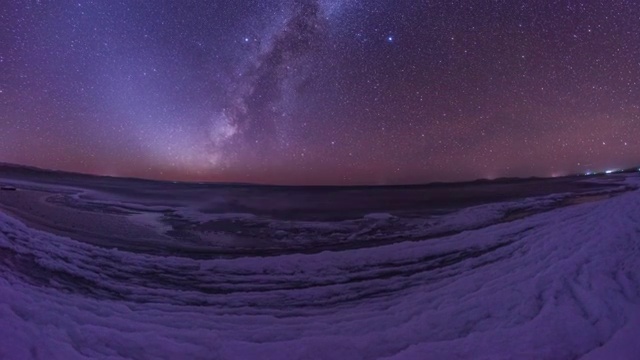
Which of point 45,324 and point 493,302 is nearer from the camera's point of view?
point 45,324

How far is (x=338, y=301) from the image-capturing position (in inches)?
211

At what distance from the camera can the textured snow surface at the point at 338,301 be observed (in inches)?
138

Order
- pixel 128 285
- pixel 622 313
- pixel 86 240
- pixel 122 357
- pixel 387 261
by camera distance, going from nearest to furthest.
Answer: pixel 122 357 < pixel 622 313 < pixel 128 285 < pixel 387 261 < pixel 86 240

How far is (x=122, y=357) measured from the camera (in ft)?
11.2

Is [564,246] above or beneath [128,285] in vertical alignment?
above

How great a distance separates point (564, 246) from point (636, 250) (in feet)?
4.07

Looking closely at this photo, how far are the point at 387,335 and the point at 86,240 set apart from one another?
7.65 metres

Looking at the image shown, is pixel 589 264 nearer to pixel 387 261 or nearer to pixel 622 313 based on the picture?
pixel 622 313

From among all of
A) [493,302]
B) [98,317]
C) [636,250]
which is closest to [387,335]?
[493,302]

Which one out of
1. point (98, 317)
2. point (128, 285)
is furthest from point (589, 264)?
point (128, 285)

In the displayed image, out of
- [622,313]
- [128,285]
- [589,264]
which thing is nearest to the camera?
[622,313]

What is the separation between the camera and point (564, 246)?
6.50m

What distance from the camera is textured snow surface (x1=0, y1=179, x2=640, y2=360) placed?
11.5 feet

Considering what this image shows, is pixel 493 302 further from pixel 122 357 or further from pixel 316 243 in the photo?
pixel 316 243
